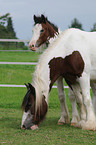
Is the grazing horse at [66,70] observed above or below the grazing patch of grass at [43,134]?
above

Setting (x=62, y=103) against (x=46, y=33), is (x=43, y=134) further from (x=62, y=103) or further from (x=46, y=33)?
(x=46, y=33)

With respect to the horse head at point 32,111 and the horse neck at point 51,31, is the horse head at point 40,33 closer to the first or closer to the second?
the horse neck at point 51,31

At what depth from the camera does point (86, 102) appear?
6027 mm

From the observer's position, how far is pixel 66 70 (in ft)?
19.7

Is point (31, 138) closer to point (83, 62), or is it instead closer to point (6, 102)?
point (83, 62)

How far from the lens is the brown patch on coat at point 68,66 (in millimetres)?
5924

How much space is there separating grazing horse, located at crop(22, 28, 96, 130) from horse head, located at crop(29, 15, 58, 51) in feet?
1.11

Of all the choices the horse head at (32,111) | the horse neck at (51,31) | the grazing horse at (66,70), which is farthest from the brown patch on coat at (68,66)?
the horse neck at (51,31)

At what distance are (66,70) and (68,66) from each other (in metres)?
0.09

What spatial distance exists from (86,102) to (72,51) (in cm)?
94

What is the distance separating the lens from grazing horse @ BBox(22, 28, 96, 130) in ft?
18.8

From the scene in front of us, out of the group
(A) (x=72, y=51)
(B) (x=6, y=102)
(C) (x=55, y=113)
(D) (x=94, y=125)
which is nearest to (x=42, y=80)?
(A) (x=72, y=51)

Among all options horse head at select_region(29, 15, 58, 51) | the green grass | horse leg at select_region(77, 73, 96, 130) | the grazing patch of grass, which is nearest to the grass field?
the grazing patch of grass

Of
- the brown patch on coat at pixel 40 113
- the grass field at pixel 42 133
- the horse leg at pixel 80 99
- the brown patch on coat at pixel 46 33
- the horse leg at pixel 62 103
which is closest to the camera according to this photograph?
the grass field at pixel 42 133
